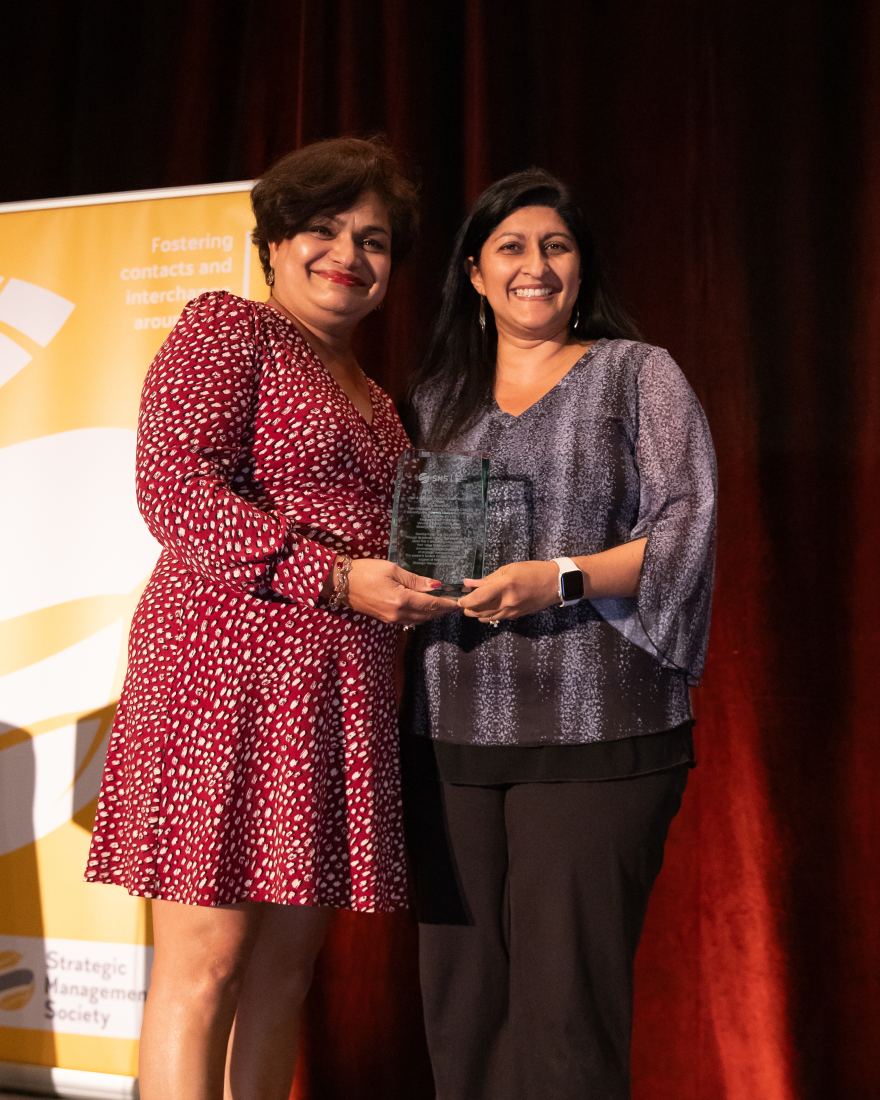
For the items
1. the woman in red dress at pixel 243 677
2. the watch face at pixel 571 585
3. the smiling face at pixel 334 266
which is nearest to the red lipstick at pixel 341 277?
the smiling face at pixel 334 266

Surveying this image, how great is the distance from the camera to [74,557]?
2.03 m

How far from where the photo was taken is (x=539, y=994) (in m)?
1.24

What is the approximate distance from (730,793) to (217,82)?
6.99 feet

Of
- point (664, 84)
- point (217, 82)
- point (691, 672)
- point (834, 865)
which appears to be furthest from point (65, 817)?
point (664, 84)

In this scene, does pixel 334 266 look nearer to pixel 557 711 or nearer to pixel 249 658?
pixel 249 658

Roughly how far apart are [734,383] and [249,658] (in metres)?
1.30

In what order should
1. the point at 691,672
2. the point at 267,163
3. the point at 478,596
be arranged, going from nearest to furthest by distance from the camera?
the point at 478,596 < the point at 691,672 < the point at 267,163

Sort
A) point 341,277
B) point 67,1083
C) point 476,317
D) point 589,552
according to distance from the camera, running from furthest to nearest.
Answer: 1. point 67,1083
2. point 476,317
3. point 341,277
4. point 589,552

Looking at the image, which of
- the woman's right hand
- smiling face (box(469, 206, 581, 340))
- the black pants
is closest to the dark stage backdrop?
smiling face (box(469, 206, 581, 340))

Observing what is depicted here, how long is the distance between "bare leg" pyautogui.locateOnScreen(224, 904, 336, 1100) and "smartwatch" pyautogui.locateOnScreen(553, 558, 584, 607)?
0.63 meters

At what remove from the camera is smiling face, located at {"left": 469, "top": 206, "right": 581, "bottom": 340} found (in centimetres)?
140

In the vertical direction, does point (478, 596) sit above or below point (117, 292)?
below

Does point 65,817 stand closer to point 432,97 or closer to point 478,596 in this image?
point 478,596

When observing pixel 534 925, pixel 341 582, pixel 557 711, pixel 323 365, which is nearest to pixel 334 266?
pixel 323 365
